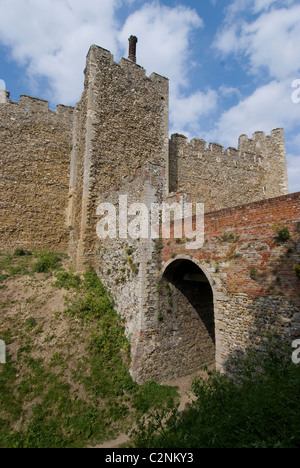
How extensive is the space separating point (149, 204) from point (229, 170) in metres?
11.5

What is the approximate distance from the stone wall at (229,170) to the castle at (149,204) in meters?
0.10

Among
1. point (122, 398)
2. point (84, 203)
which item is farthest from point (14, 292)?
point (122, 398)

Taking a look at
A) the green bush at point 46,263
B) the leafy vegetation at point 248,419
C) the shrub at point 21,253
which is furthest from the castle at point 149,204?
the leafy vegetation at point 248,419

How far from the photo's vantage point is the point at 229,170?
19.2m

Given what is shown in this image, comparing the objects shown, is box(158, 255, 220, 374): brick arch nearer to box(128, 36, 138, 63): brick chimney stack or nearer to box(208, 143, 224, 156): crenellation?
box(208, 143, 224, 156): crenellation

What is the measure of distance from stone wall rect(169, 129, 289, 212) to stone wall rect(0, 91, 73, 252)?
6567 mm

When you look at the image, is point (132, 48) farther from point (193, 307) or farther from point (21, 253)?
point (193, 307)

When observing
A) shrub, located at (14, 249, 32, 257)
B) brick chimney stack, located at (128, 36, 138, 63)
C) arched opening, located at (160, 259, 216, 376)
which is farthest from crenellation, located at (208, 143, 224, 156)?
shrub, located at (14, 249, 32, 257)

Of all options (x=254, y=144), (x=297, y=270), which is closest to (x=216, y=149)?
(x=254, y=144)

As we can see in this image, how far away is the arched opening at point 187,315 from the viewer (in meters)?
9.65

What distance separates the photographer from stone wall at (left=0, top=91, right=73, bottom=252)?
1351cm

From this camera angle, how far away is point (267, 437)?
3.75 meters

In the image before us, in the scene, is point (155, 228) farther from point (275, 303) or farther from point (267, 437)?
point (267, 437)

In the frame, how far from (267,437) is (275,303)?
314 cm
